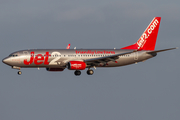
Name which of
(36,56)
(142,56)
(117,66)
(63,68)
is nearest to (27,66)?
(36,56)

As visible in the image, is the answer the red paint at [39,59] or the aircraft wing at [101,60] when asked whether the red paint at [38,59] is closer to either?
the red paint at [39,59]

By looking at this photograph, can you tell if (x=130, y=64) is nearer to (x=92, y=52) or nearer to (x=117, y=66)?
(x=117, y=66)

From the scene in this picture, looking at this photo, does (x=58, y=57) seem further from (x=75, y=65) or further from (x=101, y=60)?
(x=101, y=60)

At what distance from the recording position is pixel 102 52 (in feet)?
244

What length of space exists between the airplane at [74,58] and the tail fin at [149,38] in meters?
0.78

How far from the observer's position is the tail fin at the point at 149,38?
79.7 m

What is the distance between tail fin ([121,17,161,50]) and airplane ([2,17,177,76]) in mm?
778

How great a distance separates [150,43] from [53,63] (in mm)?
23002

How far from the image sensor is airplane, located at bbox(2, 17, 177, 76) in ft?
227

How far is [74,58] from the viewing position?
2808 inches

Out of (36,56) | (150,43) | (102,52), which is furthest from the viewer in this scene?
(150,43)

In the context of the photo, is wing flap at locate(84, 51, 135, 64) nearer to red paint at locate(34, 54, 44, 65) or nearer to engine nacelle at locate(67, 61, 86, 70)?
engine nacelle at locate(67, 61, 86, 70)

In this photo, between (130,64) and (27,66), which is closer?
(27,66)

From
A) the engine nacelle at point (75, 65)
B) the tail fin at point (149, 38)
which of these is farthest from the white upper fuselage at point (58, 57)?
the tail fin at point (149, 38)
